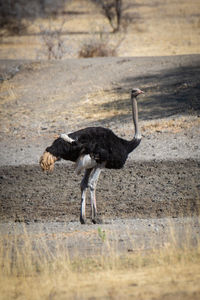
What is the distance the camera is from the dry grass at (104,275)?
4.56m

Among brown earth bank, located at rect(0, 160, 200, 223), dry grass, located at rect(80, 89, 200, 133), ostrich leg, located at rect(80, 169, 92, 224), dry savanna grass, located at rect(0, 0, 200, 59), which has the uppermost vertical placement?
ostrich leg, located at rect(80, 169, 92, 224)

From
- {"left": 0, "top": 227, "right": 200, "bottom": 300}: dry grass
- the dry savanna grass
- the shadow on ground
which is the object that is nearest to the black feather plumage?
{"left": 0, "top": 227, "right": 200, "bottom": 300}: dry grass

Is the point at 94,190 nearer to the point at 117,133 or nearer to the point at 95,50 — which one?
the point at 117,133

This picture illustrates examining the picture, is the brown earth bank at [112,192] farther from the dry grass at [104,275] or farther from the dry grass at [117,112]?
the dry grass at [117,112]

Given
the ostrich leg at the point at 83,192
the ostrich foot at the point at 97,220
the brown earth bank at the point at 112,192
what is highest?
the ostrich leg at the point at 83,192

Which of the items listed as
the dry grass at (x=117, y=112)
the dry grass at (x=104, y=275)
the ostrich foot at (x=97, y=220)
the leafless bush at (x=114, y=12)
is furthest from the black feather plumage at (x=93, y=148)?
the leafless bush at (x=114, y=12)

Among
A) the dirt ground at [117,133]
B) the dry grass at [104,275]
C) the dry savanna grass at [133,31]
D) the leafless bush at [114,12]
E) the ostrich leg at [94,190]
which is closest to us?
the dry grass at [104,275]

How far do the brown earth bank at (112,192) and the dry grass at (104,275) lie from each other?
5.29 ft

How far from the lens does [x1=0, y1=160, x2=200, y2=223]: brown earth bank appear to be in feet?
24.2

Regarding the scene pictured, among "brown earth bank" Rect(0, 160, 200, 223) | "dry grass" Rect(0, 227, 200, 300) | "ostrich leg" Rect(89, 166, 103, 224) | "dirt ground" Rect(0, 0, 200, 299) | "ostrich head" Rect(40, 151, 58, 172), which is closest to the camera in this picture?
"dry grass" Rect(0, 227, 200, 300)

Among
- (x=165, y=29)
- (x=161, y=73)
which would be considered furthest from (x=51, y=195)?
(x=165, y=29)

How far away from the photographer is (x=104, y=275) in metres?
4.93

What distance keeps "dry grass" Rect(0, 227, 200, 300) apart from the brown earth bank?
5.29 ft

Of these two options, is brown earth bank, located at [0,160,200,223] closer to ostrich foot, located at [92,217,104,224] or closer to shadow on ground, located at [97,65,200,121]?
ostrich foot, located at [92,217,104,224]
